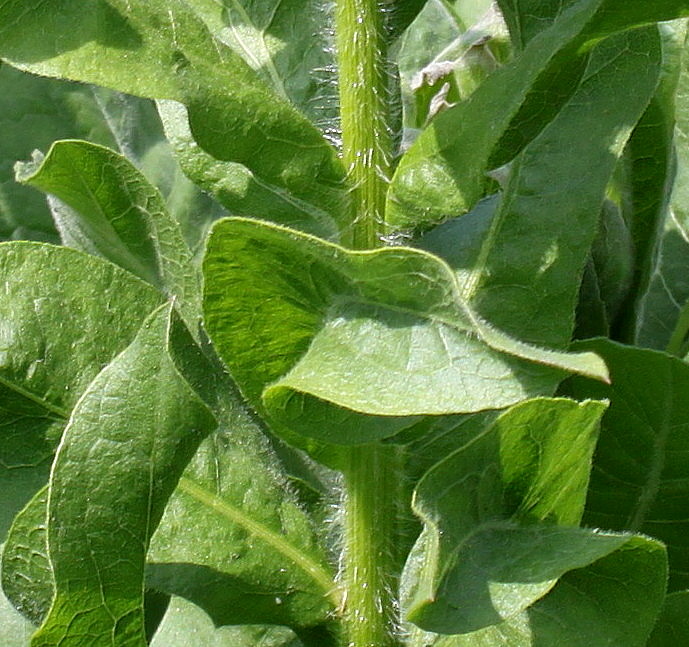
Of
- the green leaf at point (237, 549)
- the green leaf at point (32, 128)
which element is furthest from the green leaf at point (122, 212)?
the green leaf at point (32, 128)

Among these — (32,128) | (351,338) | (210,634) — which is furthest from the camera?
(32,128)

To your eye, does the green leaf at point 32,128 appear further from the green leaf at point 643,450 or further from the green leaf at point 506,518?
the green leaf at point 506,518

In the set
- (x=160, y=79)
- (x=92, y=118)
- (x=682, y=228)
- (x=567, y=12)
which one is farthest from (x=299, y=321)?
(x=92, y=118)

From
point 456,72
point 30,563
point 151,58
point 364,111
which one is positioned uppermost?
point 151,58

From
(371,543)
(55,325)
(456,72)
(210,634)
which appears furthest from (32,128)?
(371,543)

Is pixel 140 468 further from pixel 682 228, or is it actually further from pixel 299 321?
pixel 682 228

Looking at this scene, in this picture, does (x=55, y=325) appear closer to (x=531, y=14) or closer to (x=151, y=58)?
(x=151, y=58)
